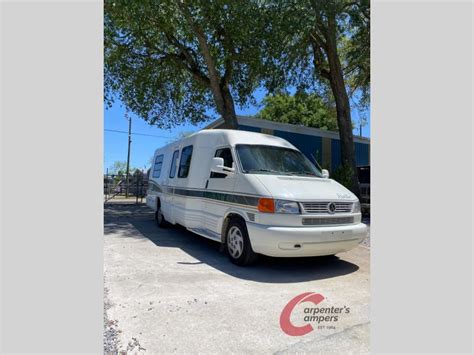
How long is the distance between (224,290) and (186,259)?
5.63ft

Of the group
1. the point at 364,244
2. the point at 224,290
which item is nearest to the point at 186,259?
the point at 224,290

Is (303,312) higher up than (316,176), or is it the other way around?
(316,176)

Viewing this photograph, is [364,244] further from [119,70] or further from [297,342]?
[119,70]

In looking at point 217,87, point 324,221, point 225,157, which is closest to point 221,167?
point 225,157

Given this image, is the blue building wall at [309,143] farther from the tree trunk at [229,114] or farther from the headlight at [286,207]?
the headlight at [286,207]

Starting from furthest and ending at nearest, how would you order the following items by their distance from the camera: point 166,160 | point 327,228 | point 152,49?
point 152,49 < point 166,160 < point 327,228

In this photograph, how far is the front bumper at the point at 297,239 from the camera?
4.72m

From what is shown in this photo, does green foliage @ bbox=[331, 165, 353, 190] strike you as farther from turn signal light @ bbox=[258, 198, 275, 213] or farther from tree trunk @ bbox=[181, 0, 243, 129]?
turn signal light @ bbox=[258, 198, 275, 213]

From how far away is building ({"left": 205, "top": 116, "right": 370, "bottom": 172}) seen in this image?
16.0m

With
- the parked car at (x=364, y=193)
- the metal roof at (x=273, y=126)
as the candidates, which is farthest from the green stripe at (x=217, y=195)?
the metal roof at (x=273, y=126)

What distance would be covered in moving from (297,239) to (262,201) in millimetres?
708

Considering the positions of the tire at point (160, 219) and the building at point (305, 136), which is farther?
the building at point (305, 136)

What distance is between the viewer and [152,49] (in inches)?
548

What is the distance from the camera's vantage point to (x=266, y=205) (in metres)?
4.86
